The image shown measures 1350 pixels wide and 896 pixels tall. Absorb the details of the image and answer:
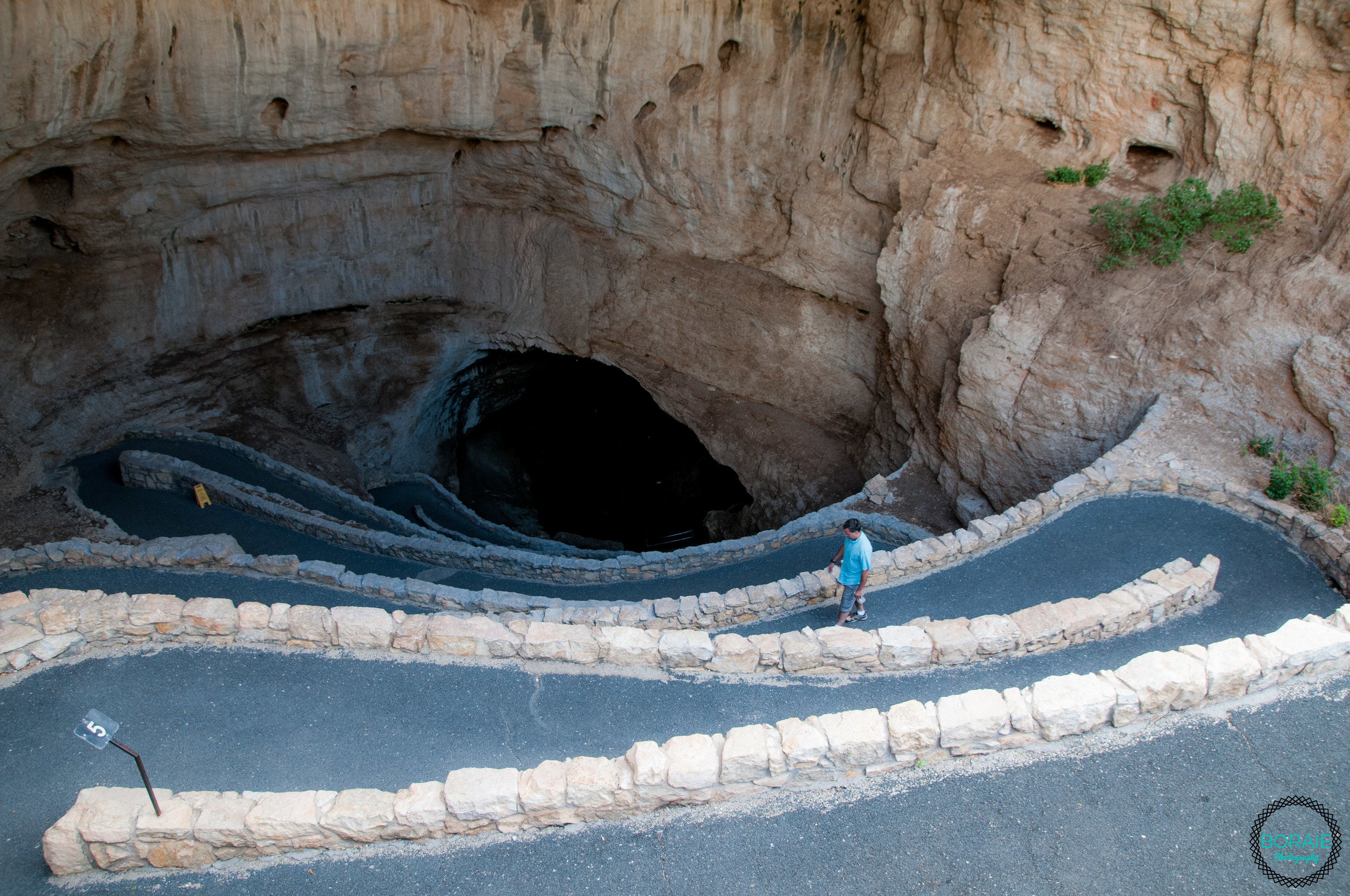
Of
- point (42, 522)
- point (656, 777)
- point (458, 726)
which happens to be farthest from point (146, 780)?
point (42, 522)

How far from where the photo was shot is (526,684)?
6137mm

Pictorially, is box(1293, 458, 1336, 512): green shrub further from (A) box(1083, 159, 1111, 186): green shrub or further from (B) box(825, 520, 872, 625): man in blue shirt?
(A) box(1083, 159, 1111, 186): green shrub

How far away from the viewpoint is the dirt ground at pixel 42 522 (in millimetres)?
10305

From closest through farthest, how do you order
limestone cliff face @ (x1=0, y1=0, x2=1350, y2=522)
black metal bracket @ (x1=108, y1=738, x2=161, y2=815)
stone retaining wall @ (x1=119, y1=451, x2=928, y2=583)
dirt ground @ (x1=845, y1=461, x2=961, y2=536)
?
black metal bracket @ (x1=108, y1=738, x2=161, y2=815), limestone cliff face @ (x1=0, y1=0, x2=1350, y2=522), stone retaining wall @ (x1=119, y1=451, x2=928, y2=583), dirt ground @ (x1=845, y1=461, x2=961, y2=536)

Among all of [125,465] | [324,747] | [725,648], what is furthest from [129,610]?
[125,465]

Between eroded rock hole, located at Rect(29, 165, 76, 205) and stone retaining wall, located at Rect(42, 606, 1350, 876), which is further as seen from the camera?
eroded rock hole, located at Rect(29, 165, 76, 205)

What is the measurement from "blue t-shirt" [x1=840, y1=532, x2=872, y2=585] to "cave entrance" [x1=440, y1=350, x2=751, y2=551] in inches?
453

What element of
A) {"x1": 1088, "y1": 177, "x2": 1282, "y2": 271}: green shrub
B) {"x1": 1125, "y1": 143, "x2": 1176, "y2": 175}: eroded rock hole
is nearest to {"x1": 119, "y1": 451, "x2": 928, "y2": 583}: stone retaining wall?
{"x1": 1088, "y1": 177, "x2": 1282, "y2": 271}: green shrub

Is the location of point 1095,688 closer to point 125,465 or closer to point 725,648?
point 725,648

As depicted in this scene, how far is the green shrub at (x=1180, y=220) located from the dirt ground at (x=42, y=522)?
14025 millimetres

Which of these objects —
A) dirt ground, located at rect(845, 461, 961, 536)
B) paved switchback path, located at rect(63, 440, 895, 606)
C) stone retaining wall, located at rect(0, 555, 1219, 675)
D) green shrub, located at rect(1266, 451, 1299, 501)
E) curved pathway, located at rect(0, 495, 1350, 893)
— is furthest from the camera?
dirt ground, located at rect(845, 461, 961, 536)

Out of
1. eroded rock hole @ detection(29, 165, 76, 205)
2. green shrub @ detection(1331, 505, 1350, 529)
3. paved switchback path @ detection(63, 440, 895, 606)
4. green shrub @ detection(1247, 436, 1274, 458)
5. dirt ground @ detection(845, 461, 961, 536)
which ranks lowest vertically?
paved switchback path @ detection(63, 440, 895, 606)

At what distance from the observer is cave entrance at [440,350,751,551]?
19.9 metres

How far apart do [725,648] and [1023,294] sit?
7710 mm
